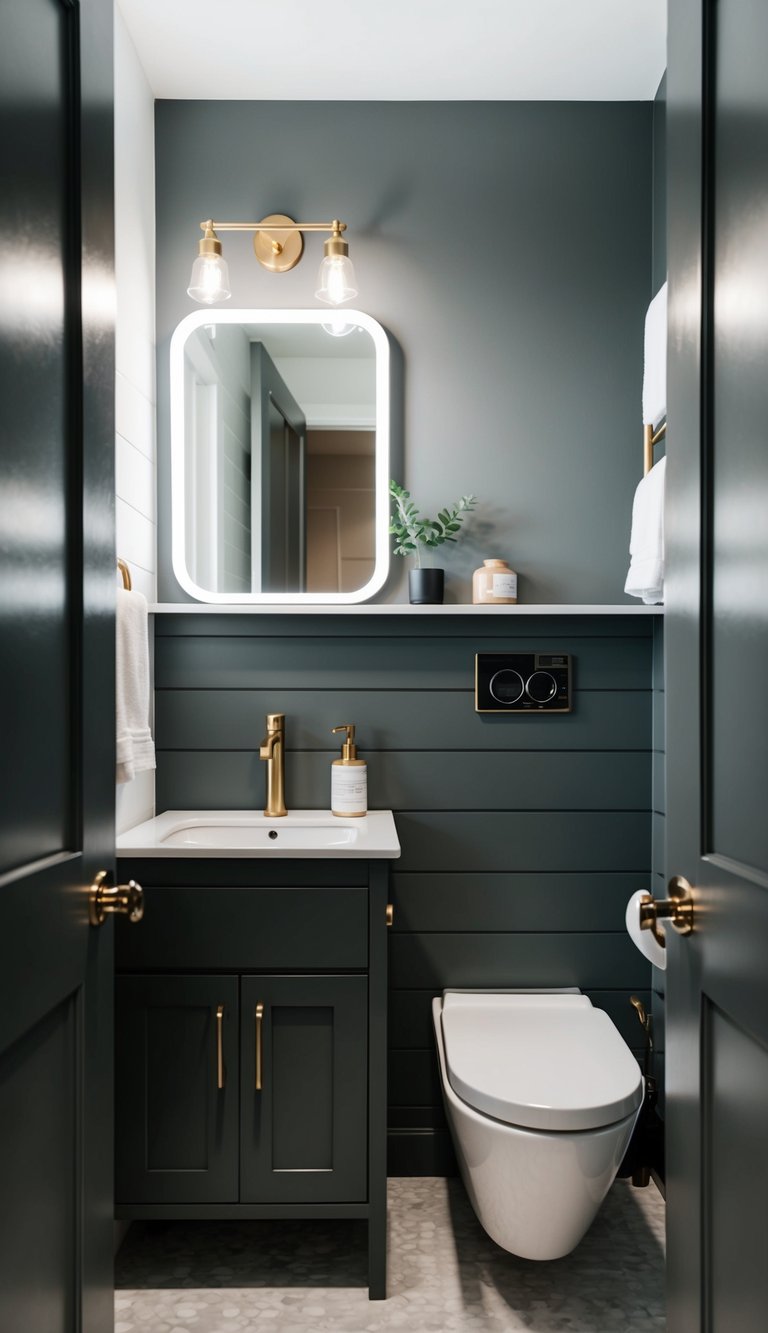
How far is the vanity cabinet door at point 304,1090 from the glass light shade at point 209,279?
1.49 m

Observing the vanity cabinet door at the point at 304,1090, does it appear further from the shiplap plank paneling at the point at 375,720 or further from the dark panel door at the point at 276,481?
the dark panel door at the point at 276,481

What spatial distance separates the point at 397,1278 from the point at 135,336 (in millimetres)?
2045

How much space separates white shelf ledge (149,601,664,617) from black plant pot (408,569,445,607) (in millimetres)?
24

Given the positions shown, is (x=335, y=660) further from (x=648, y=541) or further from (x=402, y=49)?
(x=402, y=49)

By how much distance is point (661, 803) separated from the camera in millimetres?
2188

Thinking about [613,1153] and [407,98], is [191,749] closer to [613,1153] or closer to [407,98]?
[613,1153]

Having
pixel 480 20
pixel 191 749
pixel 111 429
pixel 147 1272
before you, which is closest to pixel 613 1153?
pixel 147 1272

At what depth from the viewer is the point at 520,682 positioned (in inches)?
87.9

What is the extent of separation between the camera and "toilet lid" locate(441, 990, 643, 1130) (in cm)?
158

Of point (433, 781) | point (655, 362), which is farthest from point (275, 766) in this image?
point (655, 362)

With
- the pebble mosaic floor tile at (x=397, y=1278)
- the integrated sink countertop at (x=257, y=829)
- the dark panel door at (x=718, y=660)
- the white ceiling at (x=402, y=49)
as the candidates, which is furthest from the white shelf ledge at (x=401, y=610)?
the pebble mosaic floor tile at (x=397, y=1278)

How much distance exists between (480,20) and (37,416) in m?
1.65

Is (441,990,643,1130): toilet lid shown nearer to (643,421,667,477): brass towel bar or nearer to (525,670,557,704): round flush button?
(525,670,557,704): round flush button

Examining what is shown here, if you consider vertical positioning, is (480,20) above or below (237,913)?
above
